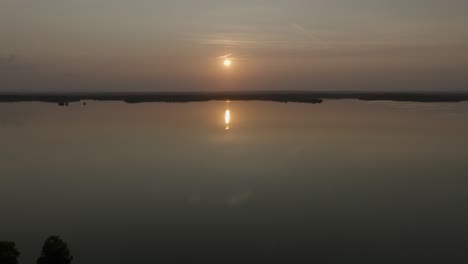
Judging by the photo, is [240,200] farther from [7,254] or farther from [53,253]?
[7,254]

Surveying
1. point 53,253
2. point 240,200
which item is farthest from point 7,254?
point 240,200

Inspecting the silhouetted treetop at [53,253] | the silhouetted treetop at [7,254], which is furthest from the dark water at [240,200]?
the silhouetted treetop at [7,254]

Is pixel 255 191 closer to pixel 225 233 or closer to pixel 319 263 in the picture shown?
pixel 225 233

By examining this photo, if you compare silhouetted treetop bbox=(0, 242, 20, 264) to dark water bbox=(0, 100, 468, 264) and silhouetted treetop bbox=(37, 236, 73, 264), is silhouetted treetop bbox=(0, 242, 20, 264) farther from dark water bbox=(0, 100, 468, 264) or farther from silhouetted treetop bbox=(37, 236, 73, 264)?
dark water bbox=(0, 100, 468, 264)

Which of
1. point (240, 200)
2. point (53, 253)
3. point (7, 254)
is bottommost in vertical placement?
point (240, 200)

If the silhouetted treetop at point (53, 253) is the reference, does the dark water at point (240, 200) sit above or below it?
below

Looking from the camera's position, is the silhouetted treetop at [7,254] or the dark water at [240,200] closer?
the silhouetted treetop at [7,254]

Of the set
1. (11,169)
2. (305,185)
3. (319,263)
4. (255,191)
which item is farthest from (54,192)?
(319,263)

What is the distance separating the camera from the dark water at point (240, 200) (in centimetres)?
907

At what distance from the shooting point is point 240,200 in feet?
40.2

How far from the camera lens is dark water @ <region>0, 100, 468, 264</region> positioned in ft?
29.8

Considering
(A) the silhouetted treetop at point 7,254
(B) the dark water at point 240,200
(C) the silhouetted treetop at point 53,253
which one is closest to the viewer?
(A) the silhouetted treetop at point 7,254

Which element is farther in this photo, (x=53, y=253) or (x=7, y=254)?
(x=53, y=253)

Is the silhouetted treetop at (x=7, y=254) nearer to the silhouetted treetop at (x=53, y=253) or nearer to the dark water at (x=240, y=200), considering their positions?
the silhouetted treetop at (x=53, y=253)
